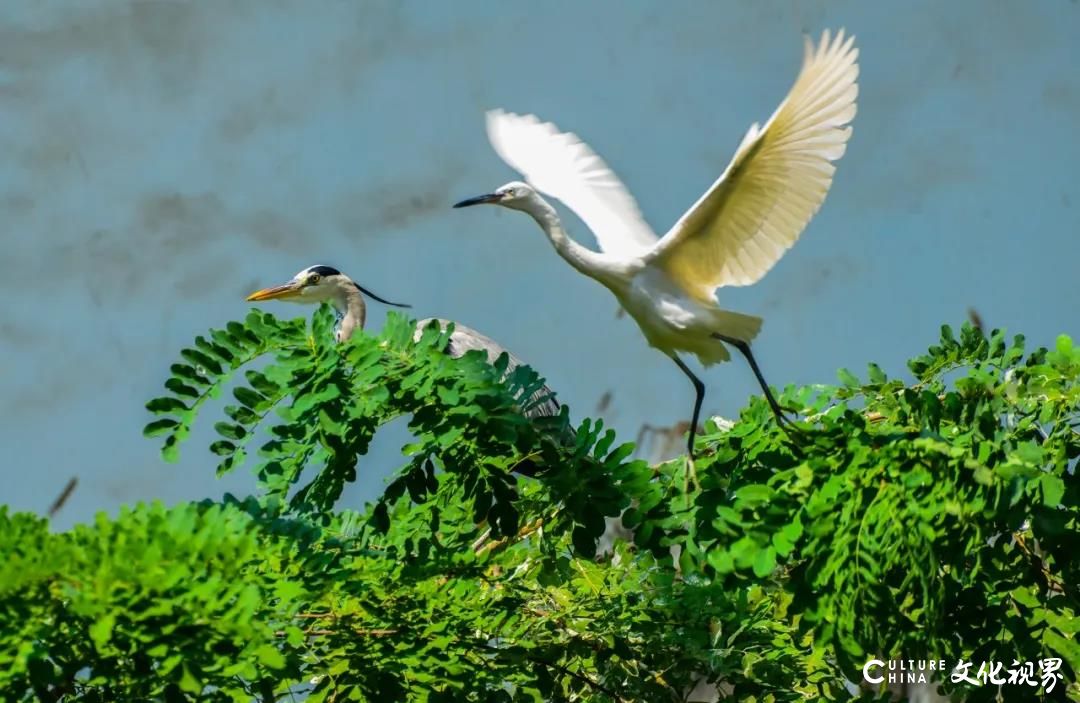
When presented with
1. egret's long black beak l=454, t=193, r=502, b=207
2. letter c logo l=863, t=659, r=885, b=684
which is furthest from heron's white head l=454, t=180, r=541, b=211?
letter c logo l=863, t=659, r=885, b=684

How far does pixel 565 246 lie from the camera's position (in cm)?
336

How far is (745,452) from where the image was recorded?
9.53ft

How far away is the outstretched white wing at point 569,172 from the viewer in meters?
3.69

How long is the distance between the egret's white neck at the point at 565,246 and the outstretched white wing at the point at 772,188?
0.11m

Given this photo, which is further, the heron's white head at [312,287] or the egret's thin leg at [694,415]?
the heron's white head at [312,287]

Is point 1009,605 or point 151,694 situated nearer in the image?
point 151,694

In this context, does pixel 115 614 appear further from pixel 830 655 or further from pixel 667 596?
pixel 830 655

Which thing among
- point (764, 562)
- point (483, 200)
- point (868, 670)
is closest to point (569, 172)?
point (483, 200)

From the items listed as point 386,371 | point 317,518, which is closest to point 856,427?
point 386,371

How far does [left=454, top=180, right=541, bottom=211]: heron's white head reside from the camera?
3406mm

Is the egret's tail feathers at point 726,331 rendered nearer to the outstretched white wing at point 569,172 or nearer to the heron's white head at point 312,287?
the outstretched white wing at point 569,172

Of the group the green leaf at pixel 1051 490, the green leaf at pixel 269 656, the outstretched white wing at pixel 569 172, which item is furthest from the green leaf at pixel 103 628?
Result: the outstretched white wing at pixel 569 172

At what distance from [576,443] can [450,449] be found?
0.21m

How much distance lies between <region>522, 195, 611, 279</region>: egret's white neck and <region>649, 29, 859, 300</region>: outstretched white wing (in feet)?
0.37
